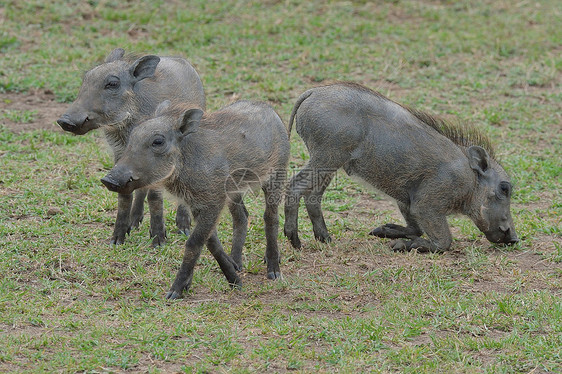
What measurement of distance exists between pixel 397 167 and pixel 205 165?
1831 mm

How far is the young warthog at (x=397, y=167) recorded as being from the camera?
21.2 feet

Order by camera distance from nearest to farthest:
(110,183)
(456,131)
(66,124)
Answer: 1. (110,183)
2. (66,124)
3. (456,131)

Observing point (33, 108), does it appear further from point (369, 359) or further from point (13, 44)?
point (369, 359)

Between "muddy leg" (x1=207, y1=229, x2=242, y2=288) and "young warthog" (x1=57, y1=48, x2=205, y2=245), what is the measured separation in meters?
0.76

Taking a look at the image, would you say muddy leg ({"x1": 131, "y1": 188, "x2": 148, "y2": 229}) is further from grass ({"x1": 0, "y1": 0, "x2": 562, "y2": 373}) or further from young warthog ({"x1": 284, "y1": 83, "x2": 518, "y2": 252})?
young warthog ({"x1": 284, "y1": 83, "x2": 518, "y2": 252})

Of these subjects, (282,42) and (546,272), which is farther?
(282,42)

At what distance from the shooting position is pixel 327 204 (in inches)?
294

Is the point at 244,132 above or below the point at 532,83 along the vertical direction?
above

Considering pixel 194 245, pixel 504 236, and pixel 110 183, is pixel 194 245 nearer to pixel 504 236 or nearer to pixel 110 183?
pixel 110 183

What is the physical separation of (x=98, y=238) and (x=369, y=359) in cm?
270

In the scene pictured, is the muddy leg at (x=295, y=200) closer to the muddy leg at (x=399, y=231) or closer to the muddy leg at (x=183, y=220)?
the muddy leg at (x=399, y=231)

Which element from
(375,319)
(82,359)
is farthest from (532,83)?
A: (82,359)

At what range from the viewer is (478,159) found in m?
6.73

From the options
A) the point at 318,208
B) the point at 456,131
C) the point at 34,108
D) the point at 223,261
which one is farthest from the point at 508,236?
the point at 34,108
